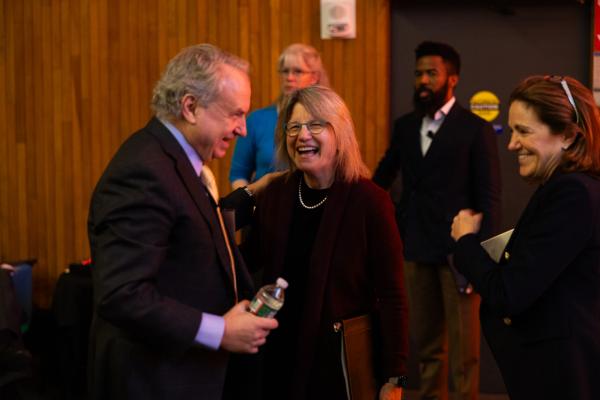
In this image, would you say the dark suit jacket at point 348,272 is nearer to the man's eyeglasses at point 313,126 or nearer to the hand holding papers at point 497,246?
the man's eyeglasses at point 313,126

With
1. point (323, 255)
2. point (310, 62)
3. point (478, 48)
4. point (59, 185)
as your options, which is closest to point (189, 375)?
point (323, 255)

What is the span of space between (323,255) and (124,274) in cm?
89

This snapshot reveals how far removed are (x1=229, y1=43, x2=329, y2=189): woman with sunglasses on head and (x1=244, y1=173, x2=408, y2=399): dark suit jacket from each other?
Result: 1.17m

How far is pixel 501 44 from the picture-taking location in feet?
15.3

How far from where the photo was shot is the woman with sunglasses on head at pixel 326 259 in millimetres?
2541

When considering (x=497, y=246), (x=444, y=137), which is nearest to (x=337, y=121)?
(x=497, y=246)

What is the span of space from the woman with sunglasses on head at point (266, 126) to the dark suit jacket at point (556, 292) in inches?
70.1

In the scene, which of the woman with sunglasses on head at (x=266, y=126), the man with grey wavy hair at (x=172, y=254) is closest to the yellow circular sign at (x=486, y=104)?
the woman with sunglasses on head at (x=266, y=126)

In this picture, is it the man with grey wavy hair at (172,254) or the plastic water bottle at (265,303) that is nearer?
the man with grey wavy hair at (172,254)

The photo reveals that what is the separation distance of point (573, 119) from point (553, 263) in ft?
1.36

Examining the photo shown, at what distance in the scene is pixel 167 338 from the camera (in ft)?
6.03

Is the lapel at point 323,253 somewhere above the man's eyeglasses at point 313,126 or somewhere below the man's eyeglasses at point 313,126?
below

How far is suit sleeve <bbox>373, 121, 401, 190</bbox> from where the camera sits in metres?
4.37

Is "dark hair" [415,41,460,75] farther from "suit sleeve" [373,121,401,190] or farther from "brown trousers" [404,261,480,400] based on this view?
"brown trousers" [404,261,480,400]
